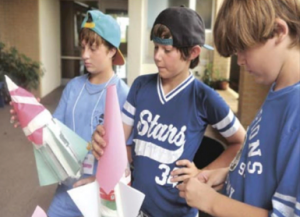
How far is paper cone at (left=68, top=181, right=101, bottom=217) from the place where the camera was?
1026mm

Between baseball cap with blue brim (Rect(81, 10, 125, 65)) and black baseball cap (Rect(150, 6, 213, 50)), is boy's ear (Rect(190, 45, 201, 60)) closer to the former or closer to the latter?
black baseball cap (Rect(150, 6, 213, 50))

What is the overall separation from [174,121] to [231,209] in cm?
52

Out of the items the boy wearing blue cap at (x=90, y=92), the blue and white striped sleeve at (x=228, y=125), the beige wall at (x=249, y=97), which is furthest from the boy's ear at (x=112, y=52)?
the beige wall at (x=249, y=97)

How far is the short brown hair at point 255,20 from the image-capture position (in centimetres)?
78

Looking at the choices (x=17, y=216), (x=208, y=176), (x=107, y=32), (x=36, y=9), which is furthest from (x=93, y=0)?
(x=208, y=176)

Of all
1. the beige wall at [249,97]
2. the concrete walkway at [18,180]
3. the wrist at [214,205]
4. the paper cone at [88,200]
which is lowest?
the concrete walkway at [18,180]

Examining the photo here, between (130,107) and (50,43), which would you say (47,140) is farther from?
(50,43)

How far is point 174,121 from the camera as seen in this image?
4.24ft

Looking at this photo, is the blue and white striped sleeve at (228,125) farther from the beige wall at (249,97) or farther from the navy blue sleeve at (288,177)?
the beige wall at (249,97)

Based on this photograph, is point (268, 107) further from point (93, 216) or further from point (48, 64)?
Answer: point (48, 64)

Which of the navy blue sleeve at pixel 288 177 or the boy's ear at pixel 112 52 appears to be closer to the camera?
the navy blue sleeve at pixel 288 177

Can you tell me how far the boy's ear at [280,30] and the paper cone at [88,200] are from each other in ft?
2.24

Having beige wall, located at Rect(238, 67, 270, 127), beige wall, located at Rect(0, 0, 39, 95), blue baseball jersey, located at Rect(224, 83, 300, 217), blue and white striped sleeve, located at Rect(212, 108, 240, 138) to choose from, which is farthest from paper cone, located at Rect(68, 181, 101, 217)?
beige wall, located at Rect(0, 0, 39, 95)

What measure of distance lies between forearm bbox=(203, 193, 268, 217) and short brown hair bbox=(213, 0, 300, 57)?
0.40m
